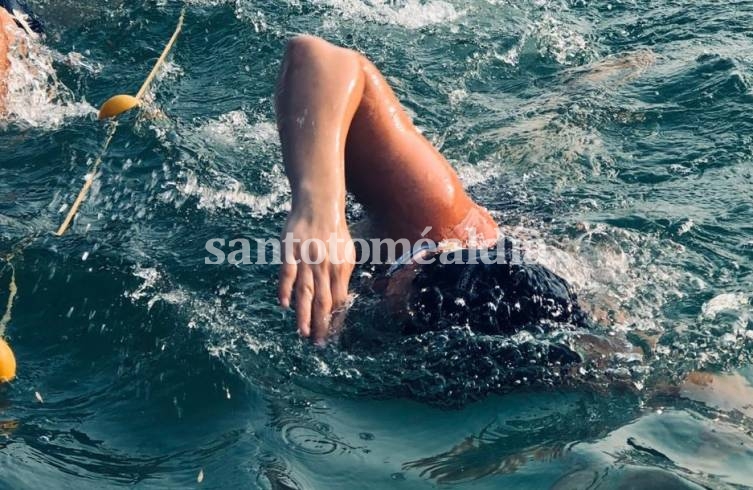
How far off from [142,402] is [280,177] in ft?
5.92

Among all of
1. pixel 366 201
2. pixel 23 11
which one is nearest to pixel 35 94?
pixel 23 11

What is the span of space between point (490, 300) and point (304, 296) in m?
0.76

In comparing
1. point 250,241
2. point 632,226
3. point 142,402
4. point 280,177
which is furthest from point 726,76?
point 142,402

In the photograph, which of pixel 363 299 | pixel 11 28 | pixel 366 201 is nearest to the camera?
pixel 363 299

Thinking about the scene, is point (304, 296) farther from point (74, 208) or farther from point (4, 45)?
point (4, 45)

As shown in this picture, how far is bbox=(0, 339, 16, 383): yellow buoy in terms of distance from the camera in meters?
3.24

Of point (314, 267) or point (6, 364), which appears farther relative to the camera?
point (6, 364)

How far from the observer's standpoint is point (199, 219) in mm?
4434

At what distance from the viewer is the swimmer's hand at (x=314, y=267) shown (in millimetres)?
2744

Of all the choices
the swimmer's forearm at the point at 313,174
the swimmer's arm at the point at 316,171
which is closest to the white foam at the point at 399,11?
A: the swimmer's arm at the point at 316,171

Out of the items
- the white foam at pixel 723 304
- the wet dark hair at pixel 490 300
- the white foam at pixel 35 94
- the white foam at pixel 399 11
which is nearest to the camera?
the wet dark hair at pixel 490 300

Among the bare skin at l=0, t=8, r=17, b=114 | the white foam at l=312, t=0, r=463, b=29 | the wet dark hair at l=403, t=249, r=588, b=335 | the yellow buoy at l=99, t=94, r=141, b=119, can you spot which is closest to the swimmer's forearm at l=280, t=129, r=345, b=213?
the wet dark hair at l=403, t=249, r=588, b=335

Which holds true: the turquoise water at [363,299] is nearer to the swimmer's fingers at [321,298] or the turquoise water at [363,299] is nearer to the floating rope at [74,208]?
the floating rope at [74,208]

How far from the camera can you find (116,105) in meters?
5.21
